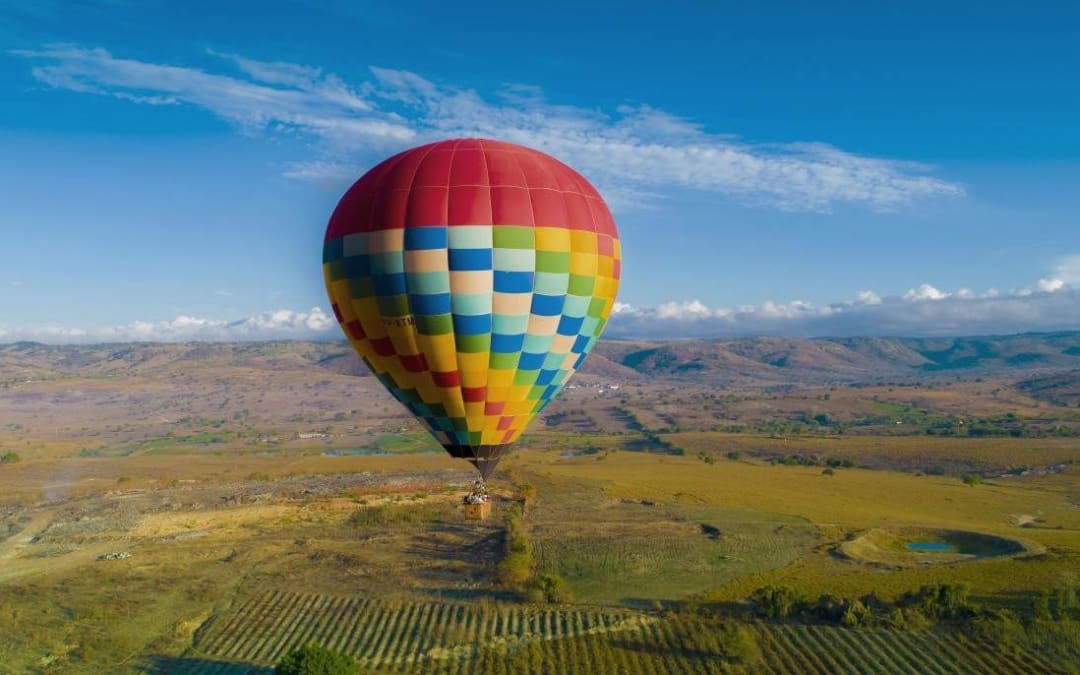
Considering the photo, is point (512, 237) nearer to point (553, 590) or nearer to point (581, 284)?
point (581, 284)

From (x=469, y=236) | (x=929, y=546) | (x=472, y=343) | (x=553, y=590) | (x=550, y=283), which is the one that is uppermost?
(x=469, y=236)

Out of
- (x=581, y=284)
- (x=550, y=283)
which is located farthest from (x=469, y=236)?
(x=581, y=284)

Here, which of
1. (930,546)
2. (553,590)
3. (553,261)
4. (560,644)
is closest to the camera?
(553,261)

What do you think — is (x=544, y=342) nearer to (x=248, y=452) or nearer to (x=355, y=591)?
(x=355, y=591)

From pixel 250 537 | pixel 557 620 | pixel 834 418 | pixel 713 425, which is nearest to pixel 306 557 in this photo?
pixel 250 537

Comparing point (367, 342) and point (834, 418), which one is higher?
point (367, 342)

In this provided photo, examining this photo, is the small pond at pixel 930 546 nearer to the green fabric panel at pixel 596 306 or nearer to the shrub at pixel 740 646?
the shrub at pixel 740 646
